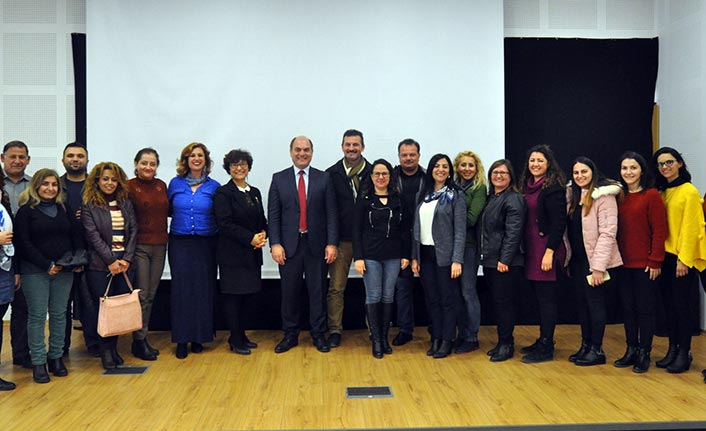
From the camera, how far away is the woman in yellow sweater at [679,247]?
396cm

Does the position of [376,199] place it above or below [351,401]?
above

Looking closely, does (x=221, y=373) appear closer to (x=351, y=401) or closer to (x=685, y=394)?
(x=351, y=401)

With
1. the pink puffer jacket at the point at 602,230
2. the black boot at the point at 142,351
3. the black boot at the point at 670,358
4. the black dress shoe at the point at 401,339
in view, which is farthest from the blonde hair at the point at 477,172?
the black boot at the point at 142,351

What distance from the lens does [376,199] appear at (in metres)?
4.53

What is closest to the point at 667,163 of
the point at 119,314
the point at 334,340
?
the point at 334,340

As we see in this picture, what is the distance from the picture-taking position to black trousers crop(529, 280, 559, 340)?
4348 mm

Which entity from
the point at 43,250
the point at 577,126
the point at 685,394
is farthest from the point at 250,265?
the point at 577,126

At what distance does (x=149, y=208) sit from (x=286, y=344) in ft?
4.63

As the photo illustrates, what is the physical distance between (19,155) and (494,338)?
3811 millimetres

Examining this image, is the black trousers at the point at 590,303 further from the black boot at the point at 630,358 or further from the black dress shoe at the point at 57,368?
Result: the black dress shoe at the point at 57,368

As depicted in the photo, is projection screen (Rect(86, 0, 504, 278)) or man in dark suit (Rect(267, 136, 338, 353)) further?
projection screen (Rect(86, 0, 504, 278))

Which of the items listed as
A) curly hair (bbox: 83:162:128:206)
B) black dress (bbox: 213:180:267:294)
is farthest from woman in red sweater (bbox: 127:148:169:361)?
black dress (bbox: 213:180:267:294)

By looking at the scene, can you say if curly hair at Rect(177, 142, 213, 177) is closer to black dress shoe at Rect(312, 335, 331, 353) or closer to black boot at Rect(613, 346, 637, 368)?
black dress shoe at Rect(312, 335, 331, 353)

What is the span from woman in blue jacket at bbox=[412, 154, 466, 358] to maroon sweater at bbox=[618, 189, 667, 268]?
105cm
